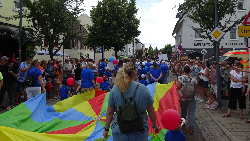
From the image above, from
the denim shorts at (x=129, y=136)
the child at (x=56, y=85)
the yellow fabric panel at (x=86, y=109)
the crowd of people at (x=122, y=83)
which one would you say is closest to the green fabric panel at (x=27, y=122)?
the yellow fabric panel at (x=86, y=109)

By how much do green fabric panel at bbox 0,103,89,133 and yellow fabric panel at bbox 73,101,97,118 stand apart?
0.57m

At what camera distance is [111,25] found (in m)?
37.3

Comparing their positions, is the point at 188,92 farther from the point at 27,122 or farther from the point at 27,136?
the point at 27,122

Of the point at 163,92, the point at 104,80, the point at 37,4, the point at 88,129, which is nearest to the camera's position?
the point at 88,129

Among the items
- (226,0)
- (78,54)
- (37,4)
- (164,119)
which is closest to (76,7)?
(37,4)

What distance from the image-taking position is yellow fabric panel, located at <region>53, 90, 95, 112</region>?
26.7 feet

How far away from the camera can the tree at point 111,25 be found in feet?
123

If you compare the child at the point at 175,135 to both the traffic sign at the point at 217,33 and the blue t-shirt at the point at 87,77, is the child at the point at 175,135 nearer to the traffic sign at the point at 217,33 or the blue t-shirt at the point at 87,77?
the blue t-shirt at the point at 87,77

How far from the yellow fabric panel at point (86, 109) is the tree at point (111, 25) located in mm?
29750

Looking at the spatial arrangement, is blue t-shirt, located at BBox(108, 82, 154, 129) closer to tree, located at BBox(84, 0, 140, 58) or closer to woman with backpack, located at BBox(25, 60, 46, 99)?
woman with backpack, located at BBox(25, 60, 46, 99)

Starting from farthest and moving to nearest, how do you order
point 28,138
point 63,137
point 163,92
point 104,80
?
point 104,80 < point 163,92 < point 63,137 < point 28,138

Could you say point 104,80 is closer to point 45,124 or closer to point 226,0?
point 45,124

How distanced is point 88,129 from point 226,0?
16362 mm

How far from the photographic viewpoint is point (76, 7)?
1752 centimetres
